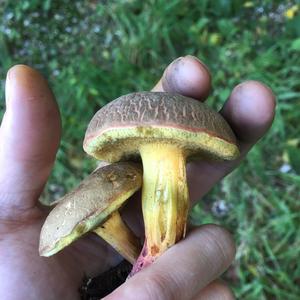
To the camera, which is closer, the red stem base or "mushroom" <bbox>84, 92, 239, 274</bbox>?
"mushroom" <bbox>84, 92, 239, 274</bbox>

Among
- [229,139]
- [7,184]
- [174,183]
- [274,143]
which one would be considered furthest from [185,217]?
[274,143]

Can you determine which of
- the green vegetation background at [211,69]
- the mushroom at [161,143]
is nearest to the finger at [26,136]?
the mushroom at [161,143]

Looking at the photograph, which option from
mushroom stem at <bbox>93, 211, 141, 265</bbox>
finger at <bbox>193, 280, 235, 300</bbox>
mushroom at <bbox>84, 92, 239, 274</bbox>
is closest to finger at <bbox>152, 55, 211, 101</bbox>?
mushroom at <bbox>84, 92, 239, 274</bbox>

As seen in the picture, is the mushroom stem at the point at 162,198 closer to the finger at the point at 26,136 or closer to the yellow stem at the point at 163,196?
the yellow stem at the point at 163,196

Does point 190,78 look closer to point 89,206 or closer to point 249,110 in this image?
point 249,110

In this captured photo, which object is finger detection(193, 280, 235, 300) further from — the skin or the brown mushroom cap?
the brown mushroom cap

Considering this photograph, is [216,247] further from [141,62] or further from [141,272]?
[141,62]
